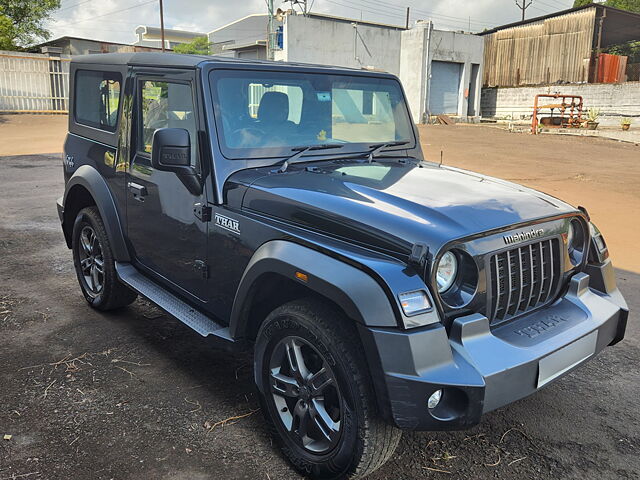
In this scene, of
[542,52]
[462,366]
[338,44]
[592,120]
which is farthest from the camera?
[542,52]

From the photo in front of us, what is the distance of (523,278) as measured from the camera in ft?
8.94

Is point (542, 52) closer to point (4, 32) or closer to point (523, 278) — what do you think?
point (4, 32)

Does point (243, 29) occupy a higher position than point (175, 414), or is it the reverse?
point (243, 29)

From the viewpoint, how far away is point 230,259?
121 inches

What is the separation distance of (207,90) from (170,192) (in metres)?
0.66

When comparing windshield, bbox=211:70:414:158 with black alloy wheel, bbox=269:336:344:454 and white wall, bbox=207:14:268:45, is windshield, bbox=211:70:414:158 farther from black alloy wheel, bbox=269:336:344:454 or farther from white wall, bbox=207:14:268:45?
white wall, bbox=207:14:268:45

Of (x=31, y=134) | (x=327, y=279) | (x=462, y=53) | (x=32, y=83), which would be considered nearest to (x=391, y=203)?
(x=327, y=279)

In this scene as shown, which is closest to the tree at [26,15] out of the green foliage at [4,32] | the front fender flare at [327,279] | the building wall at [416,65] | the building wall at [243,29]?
the green foliage at [4,32]

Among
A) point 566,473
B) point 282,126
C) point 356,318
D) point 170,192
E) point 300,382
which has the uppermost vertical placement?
point 282,126

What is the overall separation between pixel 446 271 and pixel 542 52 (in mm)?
34103

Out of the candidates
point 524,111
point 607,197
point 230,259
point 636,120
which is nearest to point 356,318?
point 230,259

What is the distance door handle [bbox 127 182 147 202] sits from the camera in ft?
12.3

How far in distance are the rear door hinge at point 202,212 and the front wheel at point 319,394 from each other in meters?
0.77

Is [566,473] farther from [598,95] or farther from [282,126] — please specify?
[598,95]
